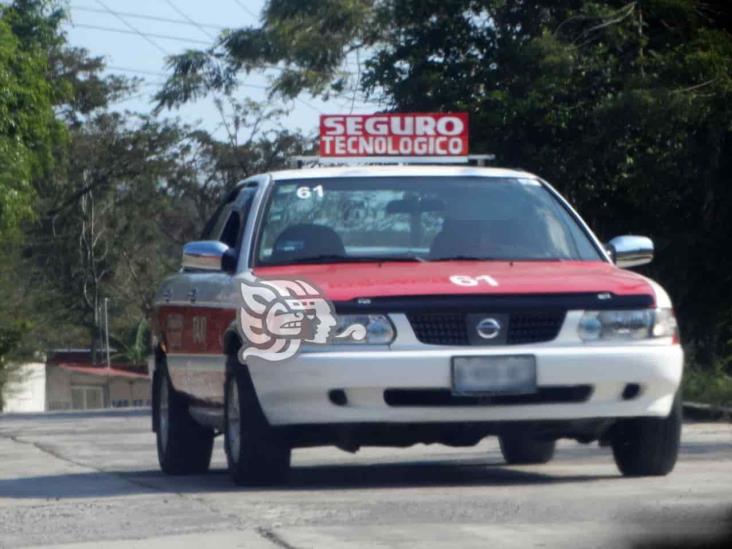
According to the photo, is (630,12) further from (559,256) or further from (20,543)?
(20,543)

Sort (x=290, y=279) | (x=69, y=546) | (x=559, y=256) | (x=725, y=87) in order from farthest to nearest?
(x=725, y=87)
(x=559, y=256)
(x=290, y=279)
(x=69, y=546)

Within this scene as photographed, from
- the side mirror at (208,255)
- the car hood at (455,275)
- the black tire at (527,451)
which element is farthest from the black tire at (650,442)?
the side mirror at (208,255)

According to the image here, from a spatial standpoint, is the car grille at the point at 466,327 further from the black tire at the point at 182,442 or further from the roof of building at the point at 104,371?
the roof of building at the point at 104,371

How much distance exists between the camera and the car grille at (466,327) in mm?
7930

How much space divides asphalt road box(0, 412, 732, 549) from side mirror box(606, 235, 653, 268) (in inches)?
45.4

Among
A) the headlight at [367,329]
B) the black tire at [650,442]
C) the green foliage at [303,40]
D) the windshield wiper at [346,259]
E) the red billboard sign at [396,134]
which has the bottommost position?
the black tire at [650,442]

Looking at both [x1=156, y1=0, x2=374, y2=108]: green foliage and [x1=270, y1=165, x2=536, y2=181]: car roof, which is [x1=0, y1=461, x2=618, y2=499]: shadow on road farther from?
[x1=156, y1=0, x2=374, y2=108]: green foliage

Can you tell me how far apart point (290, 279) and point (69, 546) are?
222 centimetres

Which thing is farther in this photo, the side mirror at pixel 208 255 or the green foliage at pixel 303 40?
the green foliage at pixel 303 40

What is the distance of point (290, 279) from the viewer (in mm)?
8320

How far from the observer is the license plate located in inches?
310

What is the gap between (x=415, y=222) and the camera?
9070mm

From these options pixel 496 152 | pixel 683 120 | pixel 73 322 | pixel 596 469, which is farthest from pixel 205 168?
pixel 596 469

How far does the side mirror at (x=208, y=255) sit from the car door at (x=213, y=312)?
50 mm
